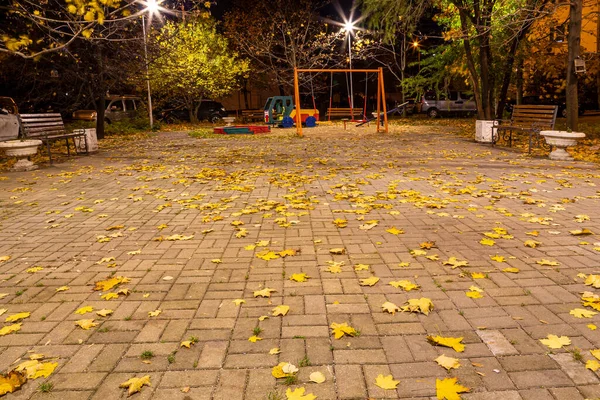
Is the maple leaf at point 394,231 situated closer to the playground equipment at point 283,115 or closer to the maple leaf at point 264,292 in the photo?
the maple leaf at point 264,292

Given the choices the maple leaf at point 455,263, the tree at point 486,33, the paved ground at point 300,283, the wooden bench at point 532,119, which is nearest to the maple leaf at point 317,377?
the paved ground at point 300,283

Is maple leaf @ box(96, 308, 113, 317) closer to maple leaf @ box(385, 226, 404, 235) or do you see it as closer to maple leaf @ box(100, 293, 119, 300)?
maple leaf @ box(100, 293, 119, 300)

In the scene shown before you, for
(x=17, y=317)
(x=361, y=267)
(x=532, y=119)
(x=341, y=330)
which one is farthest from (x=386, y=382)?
(x=532, y=119)

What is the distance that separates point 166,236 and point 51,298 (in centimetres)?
165

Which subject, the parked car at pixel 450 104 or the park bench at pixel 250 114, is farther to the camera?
the park bench at pixel 250 114

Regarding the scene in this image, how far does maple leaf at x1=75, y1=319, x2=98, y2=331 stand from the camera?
305 cm

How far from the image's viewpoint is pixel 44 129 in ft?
38.5

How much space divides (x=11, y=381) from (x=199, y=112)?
30310mm

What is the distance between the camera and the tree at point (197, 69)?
2569 centimetres

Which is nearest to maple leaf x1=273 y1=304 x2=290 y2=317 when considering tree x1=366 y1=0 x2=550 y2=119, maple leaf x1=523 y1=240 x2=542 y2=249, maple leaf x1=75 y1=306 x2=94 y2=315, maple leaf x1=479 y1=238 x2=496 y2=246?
maple leaf x1=75 y1=306 x2=94 y2=315

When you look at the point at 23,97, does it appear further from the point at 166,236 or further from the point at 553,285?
the point at 553,285

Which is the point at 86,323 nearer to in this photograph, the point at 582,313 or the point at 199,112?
the point at 582,313

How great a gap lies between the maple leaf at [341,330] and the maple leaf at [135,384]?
3.96ft

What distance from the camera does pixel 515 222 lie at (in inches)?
208
